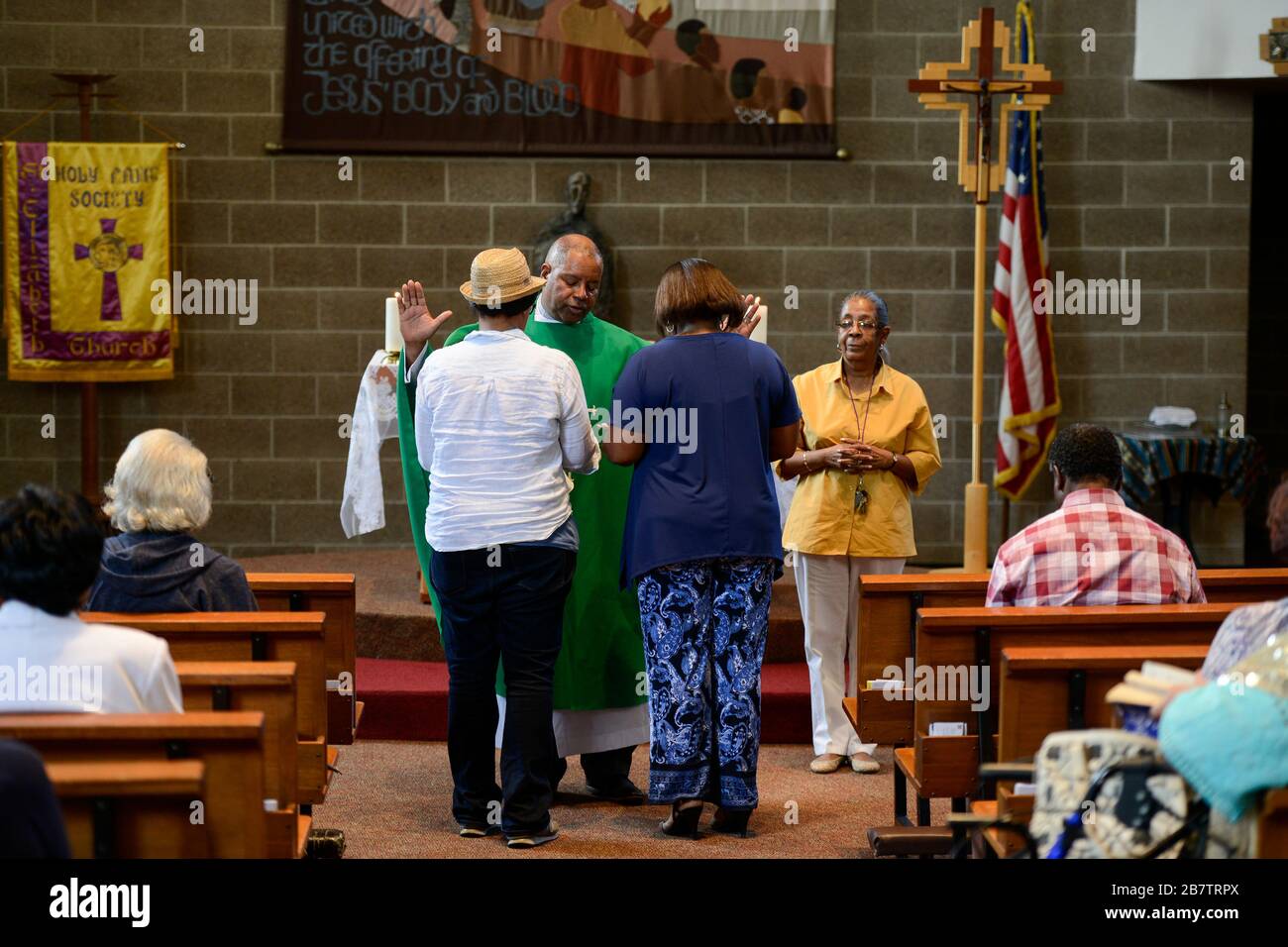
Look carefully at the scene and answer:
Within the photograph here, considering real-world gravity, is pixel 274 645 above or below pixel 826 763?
above

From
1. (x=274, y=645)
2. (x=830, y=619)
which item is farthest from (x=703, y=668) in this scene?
(x=274, y=645)

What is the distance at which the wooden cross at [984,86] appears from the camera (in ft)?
20.4

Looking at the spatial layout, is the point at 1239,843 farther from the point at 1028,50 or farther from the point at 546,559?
the point at 1028,50

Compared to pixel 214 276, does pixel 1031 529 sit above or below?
below

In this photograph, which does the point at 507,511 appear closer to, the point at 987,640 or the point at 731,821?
the point at 731,821

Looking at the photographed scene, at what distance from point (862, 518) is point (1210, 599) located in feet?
3.50

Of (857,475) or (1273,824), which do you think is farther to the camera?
(857,475)

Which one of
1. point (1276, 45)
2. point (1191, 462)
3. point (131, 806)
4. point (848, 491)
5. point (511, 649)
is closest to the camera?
point (131, 806)

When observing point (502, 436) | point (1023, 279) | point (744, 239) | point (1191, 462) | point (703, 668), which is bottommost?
point (703, 668)

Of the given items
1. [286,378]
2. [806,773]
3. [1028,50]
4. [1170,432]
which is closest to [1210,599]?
[806,773]

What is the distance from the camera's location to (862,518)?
4.63 m

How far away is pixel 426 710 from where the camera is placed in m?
5.18

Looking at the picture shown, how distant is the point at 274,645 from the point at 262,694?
0.47 metres

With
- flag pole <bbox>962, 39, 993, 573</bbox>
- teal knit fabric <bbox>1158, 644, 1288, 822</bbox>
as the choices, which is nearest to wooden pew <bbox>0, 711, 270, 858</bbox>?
teal knit fabric <bbox>1158, 644, 1288, 822</bbox>
